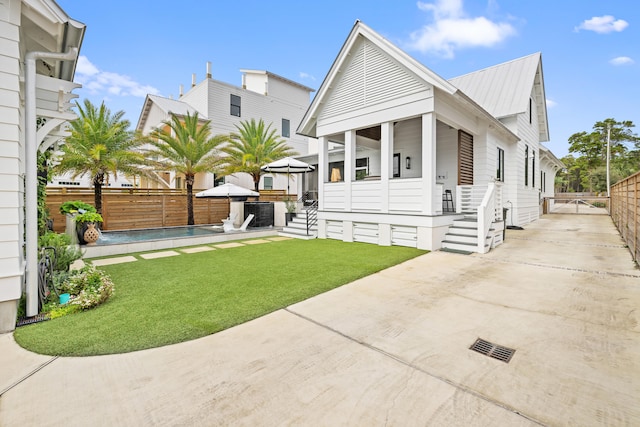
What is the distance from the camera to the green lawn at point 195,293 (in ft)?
10.2

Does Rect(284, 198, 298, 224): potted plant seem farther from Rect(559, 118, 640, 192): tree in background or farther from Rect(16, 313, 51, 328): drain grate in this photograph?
Rect(559, 118, 640, 192): tree in background

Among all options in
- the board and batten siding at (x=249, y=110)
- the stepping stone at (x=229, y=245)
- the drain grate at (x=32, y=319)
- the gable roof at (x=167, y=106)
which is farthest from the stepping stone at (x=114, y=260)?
the board and batten siding at (x=249, y=110)

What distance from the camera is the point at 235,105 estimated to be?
20125 millimetres

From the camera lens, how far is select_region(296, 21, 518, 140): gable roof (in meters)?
7.82

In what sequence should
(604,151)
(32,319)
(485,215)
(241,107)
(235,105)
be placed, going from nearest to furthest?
(32,319)
(485,215)
(235,105)
(241,107)
(604,151)

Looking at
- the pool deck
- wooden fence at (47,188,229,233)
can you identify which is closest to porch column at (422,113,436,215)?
the pool deck

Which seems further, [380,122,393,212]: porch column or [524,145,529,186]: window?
[524,145,529,186]: window

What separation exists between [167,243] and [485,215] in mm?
9417

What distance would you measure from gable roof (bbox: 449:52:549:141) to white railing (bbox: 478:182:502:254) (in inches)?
246

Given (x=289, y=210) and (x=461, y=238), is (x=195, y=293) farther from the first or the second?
(x=289, y=210)

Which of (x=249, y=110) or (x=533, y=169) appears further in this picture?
(x=249, y=110)

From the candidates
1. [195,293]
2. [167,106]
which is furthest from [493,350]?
[167,106]

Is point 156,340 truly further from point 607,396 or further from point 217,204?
point 217,204

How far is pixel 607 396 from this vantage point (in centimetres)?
213
